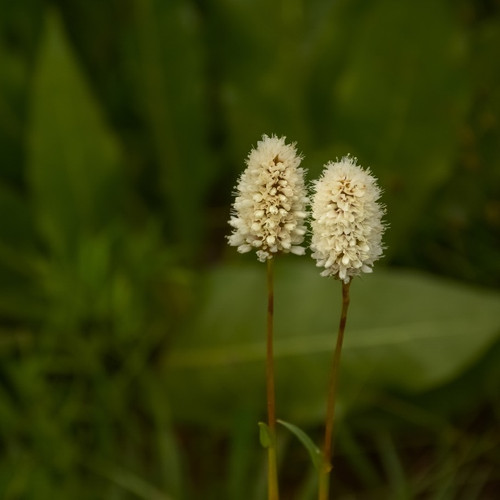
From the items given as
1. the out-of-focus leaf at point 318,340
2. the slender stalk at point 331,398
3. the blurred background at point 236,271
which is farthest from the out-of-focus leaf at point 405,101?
the slender stalk at point 331,398

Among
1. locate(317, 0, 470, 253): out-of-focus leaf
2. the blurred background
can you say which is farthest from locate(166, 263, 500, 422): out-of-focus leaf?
locate(317, 0, 470, 253): out-of-focus leaf

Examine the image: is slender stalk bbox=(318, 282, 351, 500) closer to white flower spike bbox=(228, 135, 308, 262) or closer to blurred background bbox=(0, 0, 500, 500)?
white flower spike bbox=(228, 135, 308, 262)

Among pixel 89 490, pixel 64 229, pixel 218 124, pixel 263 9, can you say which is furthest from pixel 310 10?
pixel 89 490

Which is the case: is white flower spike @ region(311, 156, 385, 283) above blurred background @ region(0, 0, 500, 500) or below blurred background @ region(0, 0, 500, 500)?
below

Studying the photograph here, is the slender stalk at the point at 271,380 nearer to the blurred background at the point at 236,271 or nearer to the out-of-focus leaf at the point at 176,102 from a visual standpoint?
the blurred background at the point at 236,271

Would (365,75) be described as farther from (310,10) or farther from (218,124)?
(218,124)

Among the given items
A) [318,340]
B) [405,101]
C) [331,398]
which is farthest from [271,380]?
[405,101]
